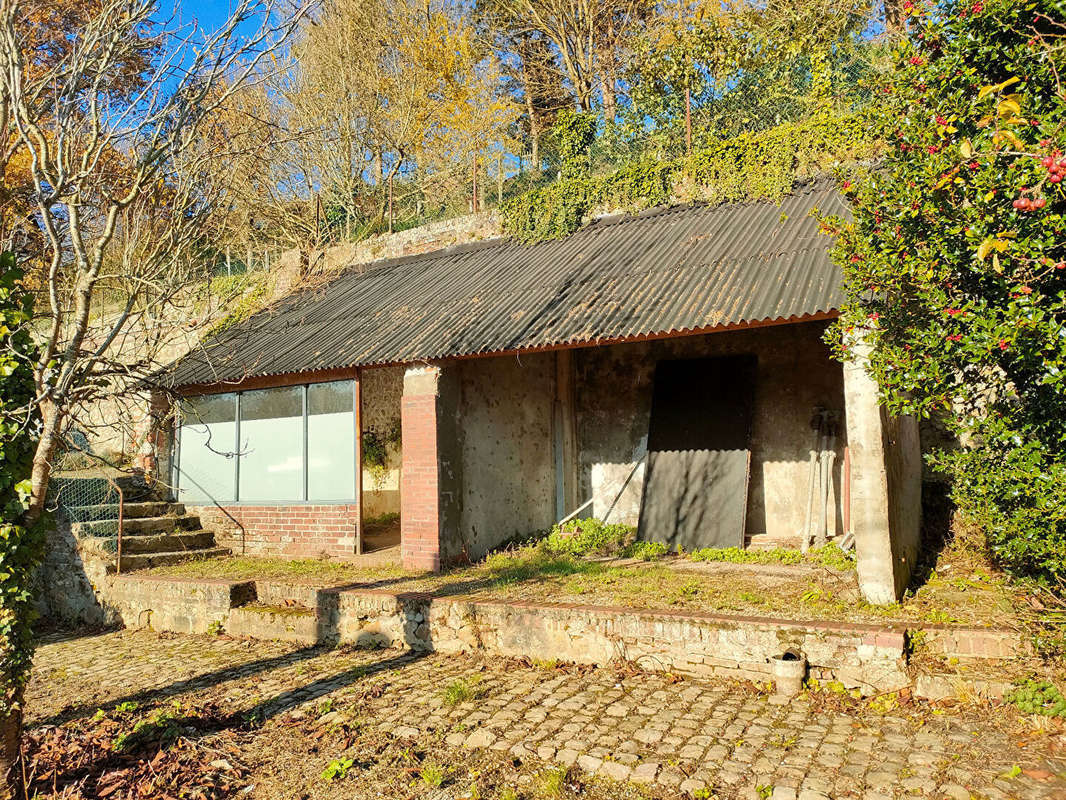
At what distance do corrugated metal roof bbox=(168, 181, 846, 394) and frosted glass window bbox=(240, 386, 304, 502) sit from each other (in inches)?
22.4

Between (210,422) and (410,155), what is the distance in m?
14.0

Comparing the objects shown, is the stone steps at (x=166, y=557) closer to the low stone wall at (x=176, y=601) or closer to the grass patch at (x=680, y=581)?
the grass patch at (x=680, y=581)

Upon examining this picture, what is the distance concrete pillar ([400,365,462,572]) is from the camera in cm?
880

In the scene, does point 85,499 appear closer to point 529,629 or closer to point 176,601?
point 176,601

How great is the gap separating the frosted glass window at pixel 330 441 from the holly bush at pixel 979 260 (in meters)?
6.99

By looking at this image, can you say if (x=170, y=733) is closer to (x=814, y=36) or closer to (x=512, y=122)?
(x=814, y=36)

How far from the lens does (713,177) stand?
11320 mm

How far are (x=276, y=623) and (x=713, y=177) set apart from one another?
8.69 metres

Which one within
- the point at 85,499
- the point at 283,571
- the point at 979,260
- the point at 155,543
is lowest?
the point at 283,571

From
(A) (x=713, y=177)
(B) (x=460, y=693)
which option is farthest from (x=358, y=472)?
(A) (x=713, y=177)

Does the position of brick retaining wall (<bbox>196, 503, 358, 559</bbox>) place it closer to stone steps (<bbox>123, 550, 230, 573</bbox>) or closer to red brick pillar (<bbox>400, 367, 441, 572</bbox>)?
stone steps (<bbox>123, 550, 230, 573</bbox>)

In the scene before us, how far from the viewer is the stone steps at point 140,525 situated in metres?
10.0

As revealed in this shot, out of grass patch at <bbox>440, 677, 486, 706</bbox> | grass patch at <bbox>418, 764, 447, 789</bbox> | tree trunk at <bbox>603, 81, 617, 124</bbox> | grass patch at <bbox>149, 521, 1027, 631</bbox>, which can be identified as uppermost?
tree trunk at <bbox>603, 81, 617, 124</bbox>

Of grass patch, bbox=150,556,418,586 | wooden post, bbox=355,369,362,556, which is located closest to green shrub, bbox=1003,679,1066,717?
grass patch, bbox=150,556,418,586
